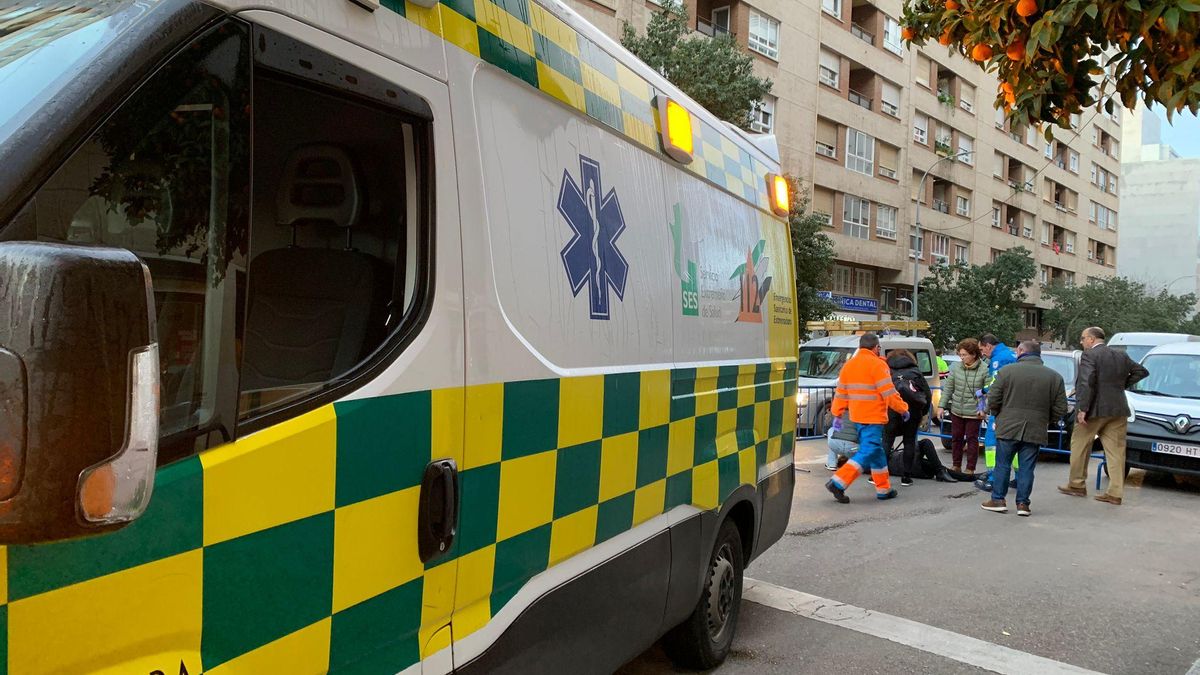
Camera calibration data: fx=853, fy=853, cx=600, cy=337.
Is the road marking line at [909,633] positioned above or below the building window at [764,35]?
below

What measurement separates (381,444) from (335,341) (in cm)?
28

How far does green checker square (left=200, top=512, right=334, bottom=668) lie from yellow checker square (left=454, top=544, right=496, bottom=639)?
0.46 metres

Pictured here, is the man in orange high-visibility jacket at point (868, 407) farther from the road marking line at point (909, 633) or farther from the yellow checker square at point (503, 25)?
the yellow checker square at point (503, 25)

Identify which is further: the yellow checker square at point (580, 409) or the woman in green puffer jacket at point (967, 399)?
the woman in green puffer jacket at point (967, 399)

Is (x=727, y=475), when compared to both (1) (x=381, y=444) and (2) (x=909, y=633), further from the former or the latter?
(1) (x=381, y=444)

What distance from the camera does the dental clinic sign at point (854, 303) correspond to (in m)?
35.0

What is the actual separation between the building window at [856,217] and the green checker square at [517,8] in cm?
3404

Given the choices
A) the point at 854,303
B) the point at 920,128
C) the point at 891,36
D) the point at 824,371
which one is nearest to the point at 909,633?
the point at 824,371

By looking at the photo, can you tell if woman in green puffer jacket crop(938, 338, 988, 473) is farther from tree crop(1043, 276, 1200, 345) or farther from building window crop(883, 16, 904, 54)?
tree crop(1043, 276, 1200, 345)

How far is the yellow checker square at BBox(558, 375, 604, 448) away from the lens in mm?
2576

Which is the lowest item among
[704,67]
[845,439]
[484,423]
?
[845,439]

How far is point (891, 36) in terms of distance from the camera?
37.8 meters

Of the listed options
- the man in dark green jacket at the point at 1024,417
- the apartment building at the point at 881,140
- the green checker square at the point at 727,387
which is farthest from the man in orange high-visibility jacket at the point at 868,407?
the apartment building at the point at 881,140

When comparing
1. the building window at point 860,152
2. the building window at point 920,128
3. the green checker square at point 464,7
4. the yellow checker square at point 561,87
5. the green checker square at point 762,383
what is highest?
the building window at point 920,128
